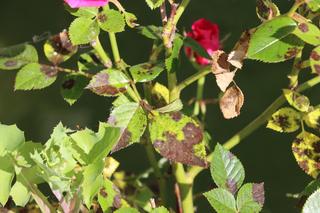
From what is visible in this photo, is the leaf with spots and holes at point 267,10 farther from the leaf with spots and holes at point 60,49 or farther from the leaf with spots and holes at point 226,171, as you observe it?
the leaf with spots and holes at point 60,49

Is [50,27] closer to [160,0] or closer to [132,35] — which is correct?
[132,35]

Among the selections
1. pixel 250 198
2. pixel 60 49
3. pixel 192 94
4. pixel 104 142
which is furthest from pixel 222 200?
pixel 192 94

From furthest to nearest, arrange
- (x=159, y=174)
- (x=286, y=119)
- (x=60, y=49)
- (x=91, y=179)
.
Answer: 1. (x=159, y=174)
2. (x=60, y=49)
3. (x=286, y=119)
4. (x=91, y=179)

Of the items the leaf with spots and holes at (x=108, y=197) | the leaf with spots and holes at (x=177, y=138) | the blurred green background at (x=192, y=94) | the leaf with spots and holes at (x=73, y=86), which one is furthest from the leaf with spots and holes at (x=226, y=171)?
the blurred green background at (x=192, y=94)

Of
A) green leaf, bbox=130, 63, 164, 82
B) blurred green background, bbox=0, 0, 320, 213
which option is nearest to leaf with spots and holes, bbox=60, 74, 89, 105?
green leaf, bbox=130, 63, 164, 82

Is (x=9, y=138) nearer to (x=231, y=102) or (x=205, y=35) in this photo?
(x=231, y=102)

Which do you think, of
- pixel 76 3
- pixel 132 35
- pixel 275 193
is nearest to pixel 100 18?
pixel 76 3
